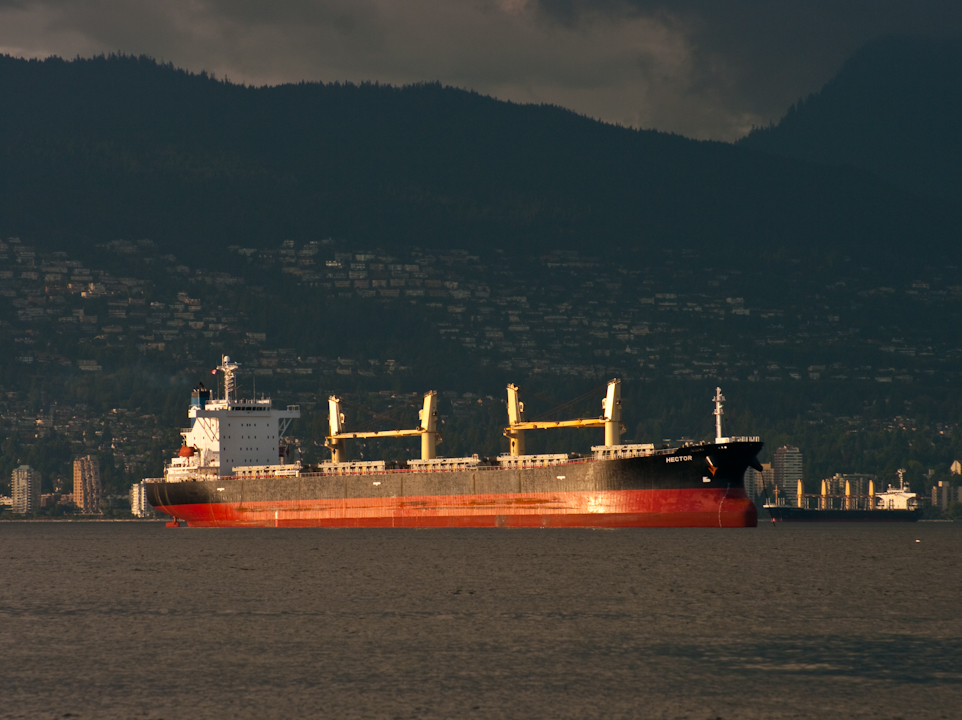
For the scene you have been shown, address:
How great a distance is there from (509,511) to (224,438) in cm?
3116

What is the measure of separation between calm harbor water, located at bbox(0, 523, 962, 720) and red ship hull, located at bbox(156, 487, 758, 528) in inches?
768

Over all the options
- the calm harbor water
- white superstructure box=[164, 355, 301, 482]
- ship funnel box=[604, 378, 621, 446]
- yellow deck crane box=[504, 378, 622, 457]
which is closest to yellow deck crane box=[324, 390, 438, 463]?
white superstructure box=[164, 355, 301, 482]

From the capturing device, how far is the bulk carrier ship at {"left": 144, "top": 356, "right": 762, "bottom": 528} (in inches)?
3201

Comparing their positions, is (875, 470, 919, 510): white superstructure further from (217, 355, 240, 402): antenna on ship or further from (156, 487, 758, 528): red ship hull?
(156, 487, 758, 528): red ship hull

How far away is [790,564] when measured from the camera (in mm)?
60562

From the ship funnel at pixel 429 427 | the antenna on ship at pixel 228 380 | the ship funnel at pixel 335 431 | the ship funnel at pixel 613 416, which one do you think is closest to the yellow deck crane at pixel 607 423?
the ship funnel at pixel 613 416

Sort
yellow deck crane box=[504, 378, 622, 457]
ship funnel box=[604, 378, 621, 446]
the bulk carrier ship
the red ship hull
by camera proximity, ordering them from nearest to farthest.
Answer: the bulk carrier ship, the red ship hull, ship funnel box=[604, 378, 621, 446], yellow deck crane box=[504, 378, 622, 457]

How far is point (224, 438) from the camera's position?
110 m

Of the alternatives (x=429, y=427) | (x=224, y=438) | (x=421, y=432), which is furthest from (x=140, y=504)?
(x=429, y=427)

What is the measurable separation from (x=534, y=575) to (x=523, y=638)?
18.3 meters

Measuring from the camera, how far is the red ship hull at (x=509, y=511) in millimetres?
81562

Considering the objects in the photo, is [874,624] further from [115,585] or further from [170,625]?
[115,585]

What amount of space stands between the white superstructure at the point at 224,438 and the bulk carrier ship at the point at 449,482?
0.10m

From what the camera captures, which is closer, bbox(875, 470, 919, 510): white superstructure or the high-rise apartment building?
bbox(875, 470, 919, 510): white superstructure
